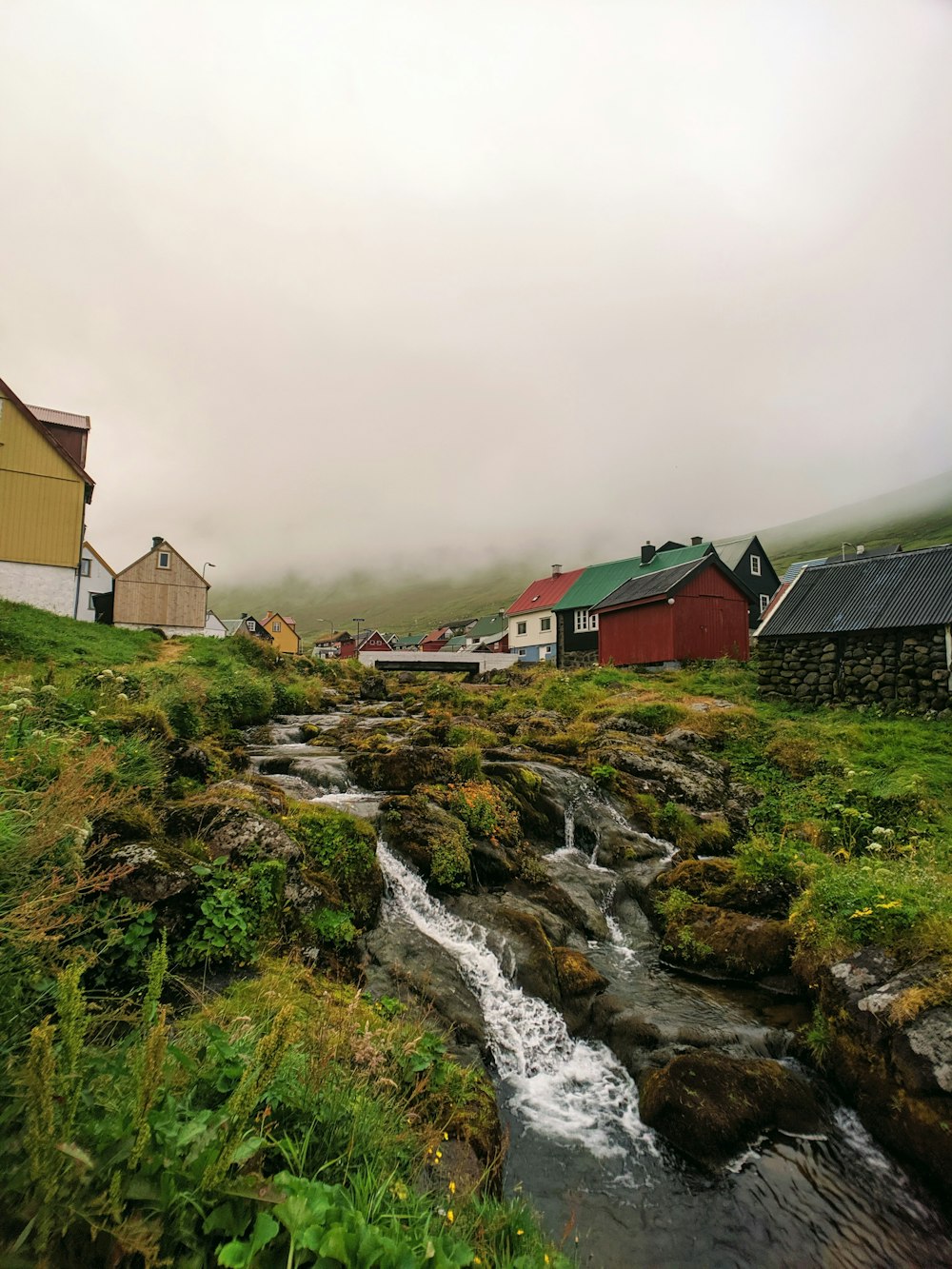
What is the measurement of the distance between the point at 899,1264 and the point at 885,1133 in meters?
1.49

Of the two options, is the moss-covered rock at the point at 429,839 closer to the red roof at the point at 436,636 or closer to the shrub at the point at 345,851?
the shrub at the point at 345,851

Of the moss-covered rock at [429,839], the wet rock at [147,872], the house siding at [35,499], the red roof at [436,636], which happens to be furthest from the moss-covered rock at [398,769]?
the red roof at [436,636]

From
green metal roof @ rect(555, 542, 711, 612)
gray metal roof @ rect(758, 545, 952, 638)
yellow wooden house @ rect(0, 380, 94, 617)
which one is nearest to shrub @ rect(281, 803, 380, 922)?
gray metal roof @ rect(758, 545, 952, 638)

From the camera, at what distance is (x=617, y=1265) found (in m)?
5.35

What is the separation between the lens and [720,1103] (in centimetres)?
687

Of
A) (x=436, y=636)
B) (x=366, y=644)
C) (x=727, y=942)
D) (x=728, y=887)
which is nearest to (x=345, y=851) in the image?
(x=727, y=942)

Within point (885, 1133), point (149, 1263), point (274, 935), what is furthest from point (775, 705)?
point (149, 1263)

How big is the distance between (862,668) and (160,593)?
4578cm

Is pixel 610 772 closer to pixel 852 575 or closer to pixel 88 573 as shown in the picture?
pixel 852 575

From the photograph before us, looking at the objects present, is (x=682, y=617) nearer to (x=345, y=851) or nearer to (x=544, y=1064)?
(x=345, y=851)

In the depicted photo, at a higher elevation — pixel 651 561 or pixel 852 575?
pixel 651 561

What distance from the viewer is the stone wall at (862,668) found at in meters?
20.4

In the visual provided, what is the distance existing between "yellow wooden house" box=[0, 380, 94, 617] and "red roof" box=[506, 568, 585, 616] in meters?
38.9

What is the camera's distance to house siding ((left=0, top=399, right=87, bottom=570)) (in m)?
28.4
